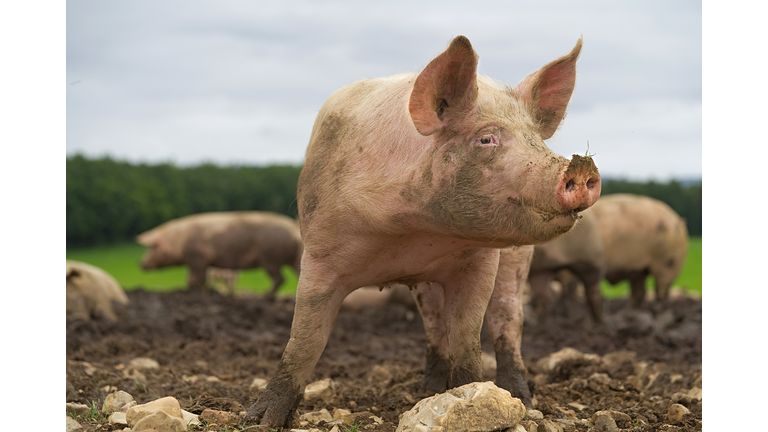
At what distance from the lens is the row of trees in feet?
72.5

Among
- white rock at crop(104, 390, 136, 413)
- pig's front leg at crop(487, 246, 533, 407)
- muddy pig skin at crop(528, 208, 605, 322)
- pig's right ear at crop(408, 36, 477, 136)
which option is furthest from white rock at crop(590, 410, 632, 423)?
muddy pig skin at crop(528, 208, 605, 322)

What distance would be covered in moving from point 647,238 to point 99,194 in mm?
14940

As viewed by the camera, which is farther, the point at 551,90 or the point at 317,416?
the point at 317,416

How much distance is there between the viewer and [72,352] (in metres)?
7.32

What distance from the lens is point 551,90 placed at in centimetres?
413

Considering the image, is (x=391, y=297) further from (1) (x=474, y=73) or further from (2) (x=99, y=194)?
(2) (x=99, y=194)

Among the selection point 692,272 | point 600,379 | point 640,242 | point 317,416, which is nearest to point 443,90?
point 317,416

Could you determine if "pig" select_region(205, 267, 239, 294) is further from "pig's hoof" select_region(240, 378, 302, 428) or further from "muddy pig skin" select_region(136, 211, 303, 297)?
"pig's hoof" select_region(240, 378, 302, 428)

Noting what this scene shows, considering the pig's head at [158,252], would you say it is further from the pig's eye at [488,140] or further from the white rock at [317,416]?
the pig's eye at [488,140]

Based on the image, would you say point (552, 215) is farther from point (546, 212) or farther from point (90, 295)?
point (90, 295)

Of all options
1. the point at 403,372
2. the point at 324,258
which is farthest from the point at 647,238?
the point at 324,258

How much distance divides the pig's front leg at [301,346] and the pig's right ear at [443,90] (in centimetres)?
103

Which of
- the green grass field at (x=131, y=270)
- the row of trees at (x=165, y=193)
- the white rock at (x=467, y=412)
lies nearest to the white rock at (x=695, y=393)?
the white rock at (x=467, y=412)

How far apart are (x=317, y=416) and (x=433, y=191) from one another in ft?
5.15
